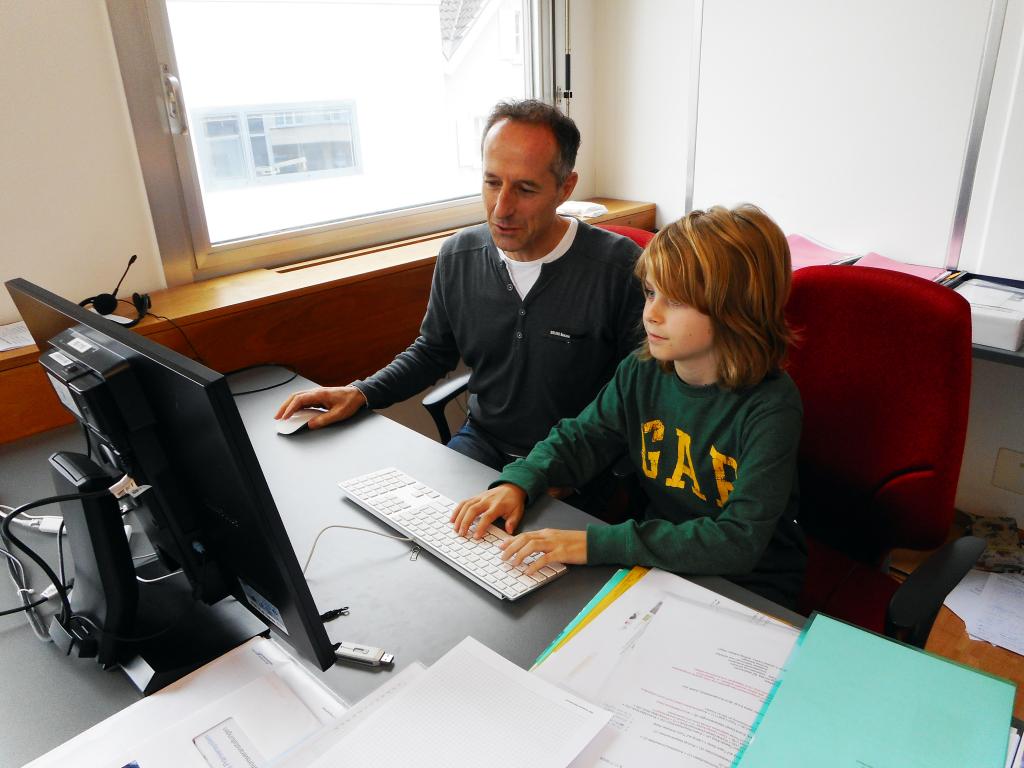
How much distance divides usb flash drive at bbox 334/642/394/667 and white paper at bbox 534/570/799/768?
0.19 meters

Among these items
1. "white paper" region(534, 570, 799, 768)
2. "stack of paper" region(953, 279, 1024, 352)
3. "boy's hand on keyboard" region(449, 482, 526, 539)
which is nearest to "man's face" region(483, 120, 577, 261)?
"boy's hand on keyboard" region(449, 482, 526, 539)

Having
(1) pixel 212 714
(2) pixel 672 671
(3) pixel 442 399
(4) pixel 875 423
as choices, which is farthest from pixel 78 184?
(4) pixel 875 423

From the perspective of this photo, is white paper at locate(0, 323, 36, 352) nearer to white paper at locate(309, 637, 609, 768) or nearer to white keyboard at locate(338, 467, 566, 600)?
white keyboard at locate(338, 467, 566, 600)

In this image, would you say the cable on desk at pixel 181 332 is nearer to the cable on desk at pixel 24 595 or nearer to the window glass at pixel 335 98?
the window glass at pixel 335 98

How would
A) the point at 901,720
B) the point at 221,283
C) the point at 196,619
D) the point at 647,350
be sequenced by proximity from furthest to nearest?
the point at 221,283 < the point at 647,350 < the point at 196,619 < the point at 901,720

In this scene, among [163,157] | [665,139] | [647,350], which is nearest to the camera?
[647,350]

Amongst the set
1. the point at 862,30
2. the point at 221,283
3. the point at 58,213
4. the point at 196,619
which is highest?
the point at 862,30

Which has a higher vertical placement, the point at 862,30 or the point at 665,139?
the point at 862,30

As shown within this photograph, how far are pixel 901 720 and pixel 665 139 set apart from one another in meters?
2.49

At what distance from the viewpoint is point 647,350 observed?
1217mm

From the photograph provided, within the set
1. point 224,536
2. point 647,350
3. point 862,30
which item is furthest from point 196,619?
point 862,30

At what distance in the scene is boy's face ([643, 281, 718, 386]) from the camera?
3.59 ft

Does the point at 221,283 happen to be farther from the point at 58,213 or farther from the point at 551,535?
the point at 551,535

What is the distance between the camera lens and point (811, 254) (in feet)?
7.61
